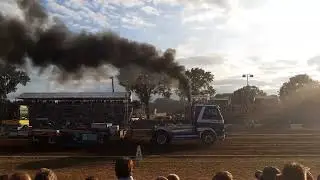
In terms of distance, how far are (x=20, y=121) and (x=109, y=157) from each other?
22681 millimetres

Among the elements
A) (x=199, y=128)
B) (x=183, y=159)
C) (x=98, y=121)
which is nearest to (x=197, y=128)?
(x=199, y=128)

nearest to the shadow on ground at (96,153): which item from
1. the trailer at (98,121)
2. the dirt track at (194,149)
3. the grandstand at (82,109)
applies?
the dirt track at (194,149)

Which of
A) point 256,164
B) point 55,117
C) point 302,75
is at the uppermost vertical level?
point 302,75

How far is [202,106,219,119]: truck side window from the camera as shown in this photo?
3009 centimetres

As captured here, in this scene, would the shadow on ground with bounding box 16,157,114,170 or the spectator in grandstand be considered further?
the shadow on ground with bounding box 16,157,114,170

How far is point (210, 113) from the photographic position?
30.2m

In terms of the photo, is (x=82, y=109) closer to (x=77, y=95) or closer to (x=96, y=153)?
(x=77, y=95)

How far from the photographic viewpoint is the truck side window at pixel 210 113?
30094mm

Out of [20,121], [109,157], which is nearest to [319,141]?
[109,157]

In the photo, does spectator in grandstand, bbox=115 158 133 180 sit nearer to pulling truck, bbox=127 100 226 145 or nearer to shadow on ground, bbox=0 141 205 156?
shadow on ground, bbox=0 141 205 156

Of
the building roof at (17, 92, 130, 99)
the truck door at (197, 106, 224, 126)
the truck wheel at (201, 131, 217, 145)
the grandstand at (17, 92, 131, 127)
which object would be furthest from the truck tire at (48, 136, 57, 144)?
the truck wheel at (201, 131, 217, 145)

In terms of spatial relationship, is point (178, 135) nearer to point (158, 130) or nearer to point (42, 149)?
point (158, 130)

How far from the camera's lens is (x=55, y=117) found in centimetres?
3344

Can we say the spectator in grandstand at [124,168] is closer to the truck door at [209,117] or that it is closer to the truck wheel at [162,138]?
the truck door at [209,117]
